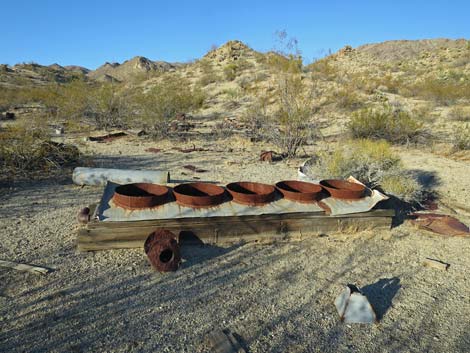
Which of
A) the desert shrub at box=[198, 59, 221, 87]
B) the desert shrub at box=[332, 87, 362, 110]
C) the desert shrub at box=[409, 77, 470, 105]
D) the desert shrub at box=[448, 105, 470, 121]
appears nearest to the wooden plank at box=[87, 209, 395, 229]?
the desert shrub at box=[332, 87, 362, 110]

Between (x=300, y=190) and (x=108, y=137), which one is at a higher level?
(x=108, y=137)

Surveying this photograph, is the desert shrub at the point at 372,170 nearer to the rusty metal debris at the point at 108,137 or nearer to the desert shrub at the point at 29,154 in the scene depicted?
the desert shrub at the point at 29,154

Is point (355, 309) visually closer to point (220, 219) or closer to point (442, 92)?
point (220, 219)

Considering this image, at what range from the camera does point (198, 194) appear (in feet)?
17.5

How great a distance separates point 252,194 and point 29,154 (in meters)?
5.15

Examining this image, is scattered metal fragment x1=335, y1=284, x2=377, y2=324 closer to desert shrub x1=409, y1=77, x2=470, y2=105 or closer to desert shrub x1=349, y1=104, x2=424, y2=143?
desert shrub x1=349, y1=104, x2=424, y2=143

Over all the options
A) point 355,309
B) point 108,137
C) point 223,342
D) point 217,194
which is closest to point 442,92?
point 108,137

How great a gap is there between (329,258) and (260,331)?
171cm

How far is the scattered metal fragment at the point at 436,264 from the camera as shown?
436cm

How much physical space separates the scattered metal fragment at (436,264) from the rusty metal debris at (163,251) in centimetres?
300

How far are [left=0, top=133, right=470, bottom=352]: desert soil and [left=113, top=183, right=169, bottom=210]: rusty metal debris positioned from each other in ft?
1.91

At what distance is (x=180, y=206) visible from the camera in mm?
4684

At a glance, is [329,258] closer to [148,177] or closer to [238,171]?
[148,177]

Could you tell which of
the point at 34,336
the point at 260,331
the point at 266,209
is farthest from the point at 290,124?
the point at 34,336
